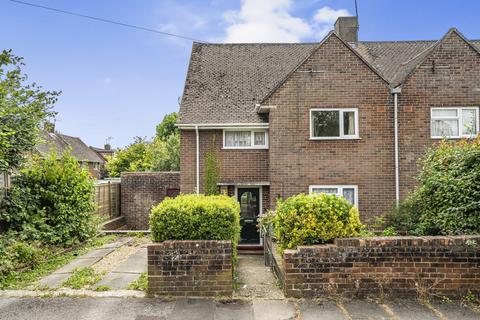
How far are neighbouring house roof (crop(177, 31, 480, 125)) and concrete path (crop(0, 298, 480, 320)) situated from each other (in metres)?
8.59

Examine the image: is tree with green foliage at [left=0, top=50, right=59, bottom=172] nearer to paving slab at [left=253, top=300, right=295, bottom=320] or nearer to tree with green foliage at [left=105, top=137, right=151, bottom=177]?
paving slab at [left=253, top=300, right=295, bottom=320]

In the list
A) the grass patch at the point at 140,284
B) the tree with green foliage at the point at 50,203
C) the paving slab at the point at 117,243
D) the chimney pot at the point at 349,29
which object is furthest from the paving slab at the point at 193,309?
the chimney pot at the point at 349,29

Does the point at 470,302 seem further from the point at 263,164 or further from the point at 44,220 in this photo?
the point at 44,220

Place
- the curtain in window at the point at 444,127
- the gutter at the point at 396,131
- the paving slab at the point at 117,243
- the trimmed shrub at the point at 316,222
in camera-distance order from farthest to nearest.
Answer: the curtain in window at the point at 444,127
the gutter at the point at 396,131
the paving slab at the point at 117,243
the trimmed shrub at the point at 316,222

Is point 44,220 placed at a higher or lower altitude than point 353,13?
lower

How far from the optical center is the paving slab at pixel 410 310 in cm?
497

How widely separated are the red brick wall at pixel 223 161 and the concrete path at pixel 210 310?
25.8 feet

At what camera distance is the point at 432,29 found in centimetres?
1895

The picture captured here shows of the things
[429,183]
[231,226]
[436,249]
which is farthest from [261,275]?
[429,183]

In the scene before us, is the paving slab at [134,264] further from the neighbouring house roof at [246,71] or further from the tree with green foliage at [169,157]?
the tree with green foliage at [169,157]

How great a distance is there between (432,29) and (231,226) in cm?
1867

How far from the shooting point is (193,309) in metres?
5.30

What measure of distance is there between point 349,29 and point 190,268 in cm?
1551

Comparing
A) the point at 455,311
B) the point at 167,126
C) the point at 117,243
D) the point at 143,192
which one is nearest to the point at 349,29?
the point at 143,192
